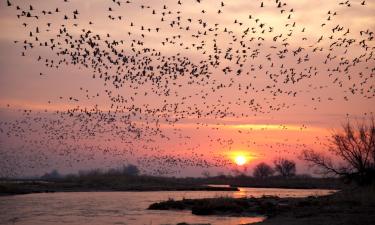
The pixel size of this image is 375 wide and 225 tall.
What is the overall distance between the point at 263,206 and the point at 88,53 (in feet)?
82.7

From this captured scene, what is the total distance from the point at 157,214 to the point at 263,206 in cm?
975

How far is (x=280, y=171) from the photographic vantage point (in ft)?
636

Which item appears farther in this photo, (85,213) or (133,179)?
(133,179)

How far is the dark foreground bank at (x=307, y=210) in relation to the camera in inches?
1208

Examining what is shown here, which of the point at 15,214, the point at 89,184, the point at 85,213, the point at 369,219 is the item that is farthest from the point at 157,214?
the point at 89,184

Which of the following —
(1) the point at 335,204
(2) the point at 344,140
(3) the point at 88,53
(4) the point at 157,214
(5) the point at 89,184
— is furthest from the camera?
(5) the point at 89,184

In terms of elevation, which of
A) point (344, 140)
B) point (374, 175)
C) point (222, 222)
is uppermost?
point (344, 140)

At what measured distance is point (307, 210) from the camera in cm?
3756

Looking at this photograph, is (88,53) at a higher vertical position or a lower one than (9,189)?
higher

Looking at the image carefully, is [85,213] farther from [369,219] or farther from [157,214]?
[369,219]

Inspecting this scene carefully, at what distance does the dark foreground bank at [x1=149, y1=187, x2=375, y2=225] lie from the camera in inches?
1208

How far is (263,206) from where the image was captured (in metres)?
45.5

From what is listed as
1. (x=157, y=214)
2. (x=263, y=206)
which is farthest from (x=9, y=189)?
(x=263, y=206)

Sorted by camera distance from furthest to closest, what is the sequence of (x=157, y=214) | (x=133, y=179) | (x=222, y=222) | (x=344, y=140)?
(x=133, y=179) < (x=344, y=140) < (x=157, y=214) < (x=222, y=222)
